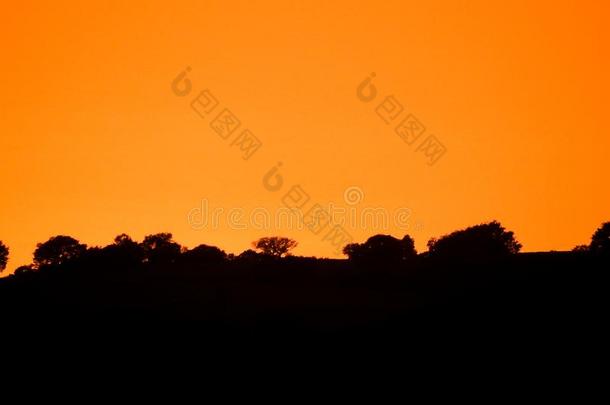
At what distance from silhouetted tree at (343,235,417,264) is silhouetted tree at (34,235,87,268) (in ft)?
204

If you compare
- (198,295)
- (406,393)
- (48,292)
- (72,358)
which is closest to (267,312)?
(198,295)

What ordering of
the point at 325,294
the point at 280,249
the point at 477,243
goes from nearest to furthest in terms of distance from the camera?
the point at 325,294, the point at 477,243, the point at 280,249

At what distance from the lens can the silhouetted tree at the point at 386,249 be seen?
130750 mm

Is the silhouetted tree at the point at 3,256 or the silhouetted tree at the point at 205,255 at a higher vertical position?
the silhouetted tree at the point at 3,256

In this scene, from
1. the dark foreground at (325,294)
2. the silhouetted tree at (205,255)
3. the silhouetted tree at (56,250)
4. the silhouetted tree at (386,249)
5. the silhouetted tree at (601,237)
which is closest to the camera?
the dark foreground at (325,294)

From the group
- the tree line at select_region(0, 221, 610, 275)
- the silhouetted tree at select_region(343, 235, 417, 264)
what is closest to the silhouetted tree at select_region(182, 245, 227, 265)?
the tree line at select_region(0, 221, 610, 275)

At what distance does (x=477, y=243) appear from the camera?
131125mm

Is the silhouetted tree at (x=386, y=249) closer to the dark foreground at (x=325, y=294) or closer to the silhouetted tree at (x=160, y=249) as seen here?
the dark foreground at (x=325, y=294)

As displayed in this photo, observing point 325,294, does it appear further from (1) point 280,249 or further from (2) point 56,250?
(2) point 56,250

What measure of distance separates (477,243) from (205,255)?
53437 mm

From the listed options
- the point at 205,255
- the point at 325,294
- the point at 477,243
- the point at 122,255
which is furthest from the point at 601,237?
the point at 122,255

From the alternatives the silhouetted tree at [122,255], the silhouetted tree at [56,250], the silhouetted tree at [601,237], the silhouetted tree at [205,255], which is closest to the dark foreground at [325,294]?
the silhouetted tree at [122,255]

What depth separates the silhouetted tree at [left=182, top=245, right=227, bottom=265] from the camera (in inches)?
4991

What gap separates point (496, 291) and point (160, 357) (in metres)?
32.5
